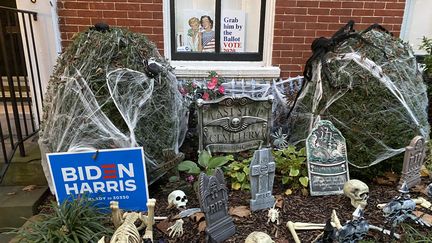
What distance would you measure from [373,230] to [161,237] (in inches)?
56.0

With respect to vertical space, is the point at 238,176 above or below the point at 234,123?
below

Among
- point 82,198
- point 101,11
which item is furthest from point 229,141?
point 101,11

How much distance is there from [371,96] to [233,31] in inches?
84.4

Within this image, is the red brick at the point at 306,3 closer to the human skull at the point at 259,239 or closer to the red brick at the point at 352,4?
the red brick at the point at 352,4

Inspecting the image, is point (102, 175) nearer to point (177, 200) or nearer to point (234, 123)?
point (177, 200)

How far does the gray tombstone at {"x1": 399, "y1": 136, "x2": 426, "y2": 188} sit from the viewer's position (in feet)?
8.37

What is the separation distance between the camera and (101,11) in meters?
3.80

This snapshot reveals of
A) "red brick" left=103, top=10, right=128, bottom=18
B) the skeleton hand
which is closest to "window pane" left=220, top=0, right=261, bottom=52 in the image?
"red brick" left=103, top=10, right=128, bottom=18

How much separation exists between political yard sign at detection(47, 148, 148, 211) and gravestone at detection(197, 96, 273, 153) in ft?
3.40

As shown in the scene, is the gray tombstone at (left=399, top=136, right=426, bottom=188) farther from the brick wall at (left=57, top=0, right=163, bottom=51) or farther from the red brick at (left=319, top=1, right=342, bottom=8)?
the brick wall at (left=57, top=0, right=163, bottom=51)

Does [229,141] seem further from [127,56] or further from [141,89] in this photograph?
[127,56]

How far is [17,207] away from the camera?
2.57 metres

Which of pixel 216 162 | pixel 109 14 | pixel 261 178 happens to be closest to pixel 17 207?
pixel 216 162

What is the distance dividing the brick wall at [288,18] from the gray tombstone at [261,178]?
2.18 meters
